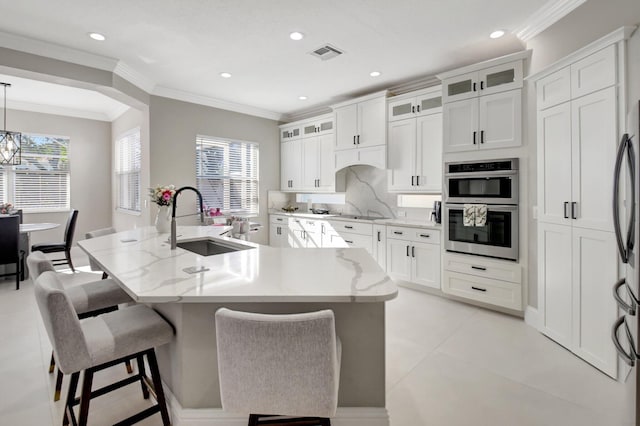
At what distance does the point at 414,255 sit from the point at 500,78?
221cm

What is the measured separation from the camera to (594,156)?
2395mm

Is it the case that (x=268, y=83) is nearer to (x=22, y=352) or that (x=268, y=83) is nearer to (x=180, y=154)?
(x=180, y=154)

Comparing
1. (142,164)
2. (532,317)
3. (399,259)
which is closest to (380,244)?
(399,259)

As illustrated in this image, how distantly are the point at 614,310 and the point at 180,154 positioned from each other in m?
5.30

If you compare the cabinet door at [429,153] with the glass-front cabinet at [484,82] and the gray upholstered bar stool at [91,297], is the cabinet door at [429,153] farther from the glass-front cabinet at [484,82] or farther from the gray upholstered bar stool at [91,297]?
the gray upholstered bar stool at [91,297]

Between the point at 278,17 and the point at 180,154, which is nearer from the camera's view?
the point at 278,17

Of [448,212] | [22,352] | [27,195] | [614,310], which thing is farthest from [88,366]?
[27,195]

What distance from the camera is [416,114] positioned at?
4.29 metres

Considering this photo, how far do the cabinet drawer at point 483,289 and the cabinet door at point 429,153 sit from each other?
1124 mm

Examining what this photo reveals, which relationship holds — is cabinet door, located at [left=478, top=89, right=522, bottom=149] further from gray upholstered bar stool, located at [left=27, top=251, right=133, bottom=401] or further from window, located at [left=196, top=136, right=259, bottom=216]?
window, located at [left=196, top=136, right=259, bottom=216]

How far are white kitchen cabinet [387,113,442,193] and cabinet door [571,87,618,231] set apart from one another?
163 cm

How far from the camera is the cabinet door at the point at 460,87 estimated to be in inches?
140

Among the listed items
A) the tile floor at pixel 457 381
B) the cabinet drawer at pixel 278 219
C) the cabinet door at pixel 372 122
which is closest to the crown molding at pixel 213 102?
the cabinet drawer at pixel 278 219

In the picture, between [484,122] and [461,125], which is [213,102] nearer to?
[461,125]
